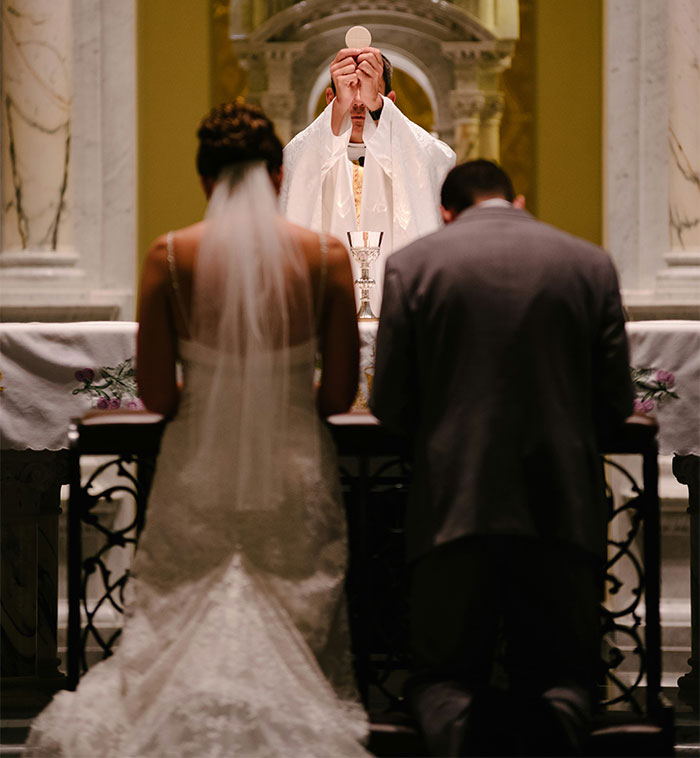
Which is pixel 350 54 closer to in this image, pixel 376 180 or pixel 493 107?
pixel 376 180

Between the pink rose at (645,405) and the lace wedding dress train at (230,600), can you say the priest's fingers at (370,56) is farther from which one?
the lace wedding dress train at (230,600)

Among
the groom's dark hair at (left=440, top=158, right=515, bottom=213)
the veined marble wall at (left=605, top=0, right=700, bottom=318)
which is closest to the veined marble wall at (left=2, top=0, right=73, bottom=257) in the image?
the veined marble wall at (left=605, top=0, right=700, bottom=318)

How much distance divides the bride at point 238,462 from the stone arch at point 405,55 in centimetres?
523

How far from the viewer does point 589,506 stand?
10.2 feet

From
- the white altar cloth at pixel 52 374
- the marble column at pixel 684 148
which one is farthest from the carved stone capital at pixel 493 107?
the white altar cloth at pixel 52 374

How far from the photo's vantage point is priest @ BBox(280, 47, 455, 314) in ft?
17.4

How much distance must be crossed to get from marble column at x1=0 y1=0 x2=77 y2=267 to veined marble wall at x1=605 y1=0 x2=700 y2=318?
2.84m

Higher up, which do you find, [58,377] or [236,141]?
[236,141]

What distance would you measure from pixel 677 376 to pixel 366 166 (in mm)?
1693

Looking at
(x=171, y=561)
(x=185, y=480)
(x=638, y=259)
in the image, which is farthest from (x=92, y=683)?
(x=638, y=259)

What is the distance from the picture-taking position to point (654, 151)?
640 centimetres

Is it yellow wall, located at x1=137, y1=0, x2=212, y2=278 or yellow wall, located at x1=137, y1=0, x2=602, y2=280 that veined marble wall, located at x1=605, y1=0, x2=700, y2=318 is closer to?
yellow wall, located at x1=137, y1=0, x2=602, y2=280

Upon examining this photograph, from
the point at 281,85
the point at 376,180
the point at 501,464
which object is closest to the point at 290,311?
the point at 501,464

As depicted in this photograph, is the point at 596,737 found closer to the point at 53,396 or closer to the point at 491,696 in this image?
the point at 491,696
